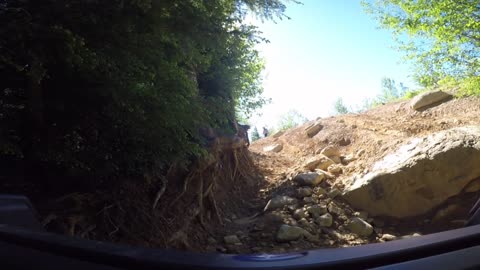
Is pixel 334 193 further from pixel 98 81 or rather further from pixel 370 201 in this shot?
pixel 98 81

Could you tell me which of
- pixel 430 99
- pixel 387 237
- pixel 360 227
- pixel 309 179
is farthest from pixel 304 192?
pixel 430 99

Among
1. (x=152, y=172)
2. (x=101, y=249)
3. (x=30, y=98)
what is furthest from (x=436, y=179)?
(x=30, y=98)

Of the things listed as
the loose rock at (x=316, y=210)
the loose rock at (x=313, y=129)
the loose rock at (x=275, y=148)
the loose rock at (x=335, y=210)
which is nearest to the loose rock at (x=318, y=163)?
the loose rock at (x=335, y=210)

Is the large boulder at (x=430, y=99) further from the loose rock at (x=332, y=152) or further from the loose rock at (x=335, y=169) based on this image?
the loose rock at (x=335, y=169)

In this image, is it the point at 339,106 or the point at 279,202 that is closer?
the point at 279,202

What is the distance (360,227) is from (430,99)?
1005 cm

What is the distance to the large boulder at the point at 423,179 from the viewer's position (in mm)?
6148

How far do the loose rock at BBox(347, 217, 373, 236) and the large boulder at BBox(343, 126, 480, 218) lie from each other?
56 cm

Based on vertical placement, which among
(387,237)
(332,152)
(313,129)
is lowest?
(387,237)

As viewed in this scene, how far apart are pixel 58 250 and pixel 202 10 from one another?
10.5 ft

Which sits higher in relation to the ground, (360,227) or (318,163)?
(318,163)

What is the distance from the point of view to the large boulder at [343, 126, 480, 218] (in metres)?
6.15

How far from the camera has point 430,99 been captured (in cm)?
1296

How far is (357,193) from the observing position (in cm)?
668
